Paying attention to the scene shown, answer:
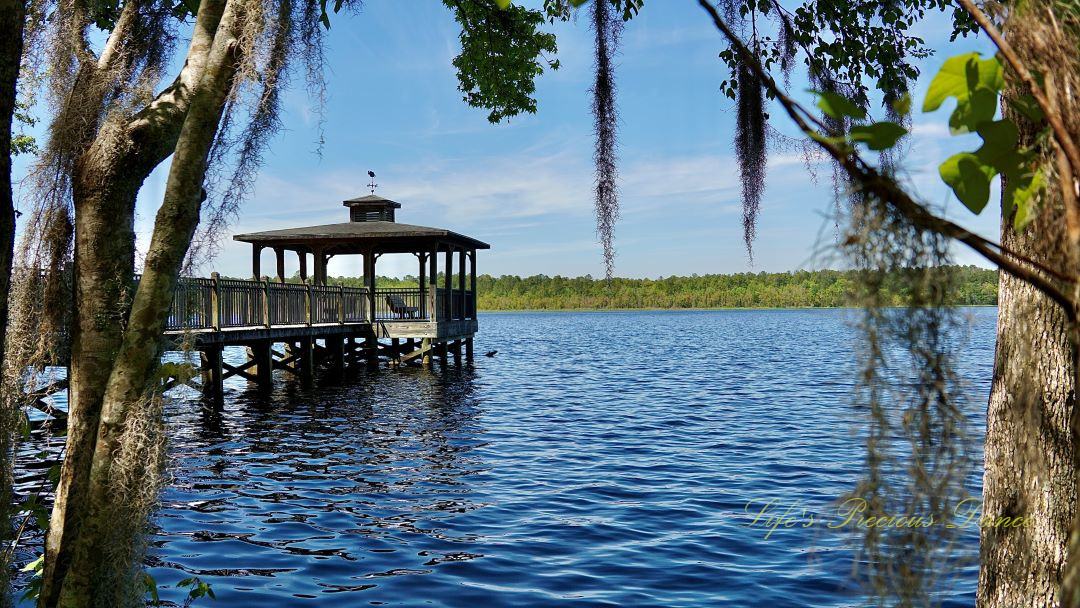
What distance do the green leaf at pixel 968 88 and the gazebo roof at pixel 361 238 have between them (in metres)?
25.9

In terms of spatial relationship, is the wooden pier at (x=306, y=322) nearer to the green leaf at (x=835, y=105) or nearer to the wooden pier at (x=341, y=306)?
the wooden pier at (x=341, y=306)

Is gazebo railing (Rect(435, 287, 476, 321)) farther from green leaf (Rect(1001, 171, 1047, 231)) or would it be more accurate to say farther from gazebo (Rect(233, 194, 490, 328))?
green leaf (Rect(1001, 171, 1047, 231))

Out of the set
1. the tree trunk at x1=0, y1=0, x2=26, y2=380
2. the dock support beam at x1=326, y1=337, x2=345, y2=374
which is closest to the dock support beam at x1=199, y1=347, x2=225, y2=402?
the dock support beam at x1=326, y1=337, x2=345, y2=374

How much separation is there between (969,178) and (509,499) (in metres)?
9.96

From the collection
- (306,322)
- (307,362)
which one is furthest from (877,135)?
(307,362)

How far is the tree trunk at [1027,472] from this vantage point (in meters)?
2.55

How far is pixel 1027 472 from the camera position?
2.41 metres

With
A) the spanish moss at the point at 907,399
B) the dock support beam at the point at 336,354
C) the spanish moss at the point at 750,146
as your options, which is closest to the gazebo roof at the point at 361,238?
the dock support beam at the point at 336,354

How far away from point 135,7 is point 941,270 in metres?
4.15

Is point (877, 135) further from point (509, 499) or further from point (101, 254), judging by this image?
point (509, 499)

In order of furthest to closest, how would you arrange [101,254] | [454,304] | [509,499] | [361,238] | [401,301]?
[454,304] → [401,301] → [361,238] → [509,499] → [101,254]

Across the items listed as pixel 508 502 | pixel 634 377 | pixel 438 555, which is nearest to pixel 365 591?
pixel 438 555

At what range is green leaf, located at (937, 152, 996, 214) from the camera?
1087 mm

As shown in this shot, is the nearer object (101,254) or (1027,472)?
(1027,472)
